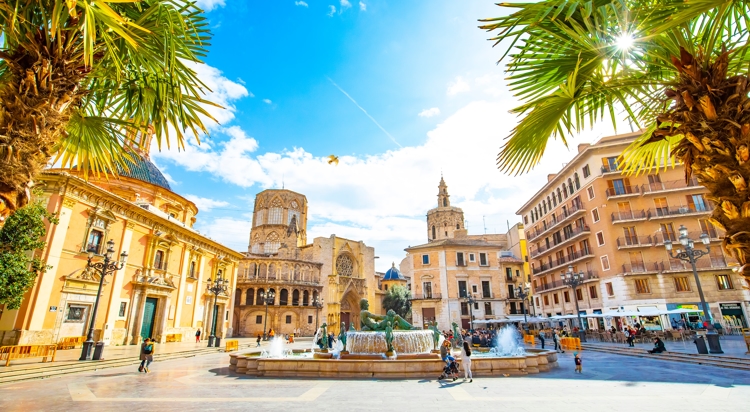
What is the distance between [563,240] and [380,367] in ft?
94.2

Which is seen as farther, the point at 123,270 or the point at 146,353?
the point at 123,270

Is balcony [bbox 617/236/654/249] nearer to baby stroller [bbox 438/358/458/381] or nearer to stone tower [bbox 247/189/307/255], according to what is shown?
baby stroller [bbox 438/358/458/381]

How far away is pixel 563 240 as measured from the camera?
32.6 m

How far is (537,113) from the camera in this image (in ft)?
11.6

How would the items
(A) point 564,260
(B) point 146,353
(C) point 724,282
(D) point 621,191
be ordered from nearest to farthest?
(B) point 146,353 → (C) point 724,282 → (D) point 621,191 → (A) point 564,260

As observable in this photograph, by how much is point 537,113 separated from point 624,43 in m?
0.86

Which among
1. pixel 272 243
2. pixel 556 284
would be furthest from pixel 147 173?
pixel 556 284

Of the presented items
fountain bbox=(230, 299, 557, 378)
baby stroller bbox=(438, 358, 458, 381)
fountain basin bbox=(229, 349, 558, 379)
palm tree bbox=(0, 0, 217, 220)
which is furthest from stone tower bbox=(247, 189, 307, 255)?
palm tree bbox=(0, 0, 217, 220)

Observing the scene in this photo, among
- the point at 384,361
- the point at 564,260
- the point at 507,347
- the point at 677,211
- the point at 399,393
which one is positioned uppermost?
the point at 677,211

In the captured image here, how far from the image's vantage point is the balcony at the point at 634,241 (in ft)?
84.5

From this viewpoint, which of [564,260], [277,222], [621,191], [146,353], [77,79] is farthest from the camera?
[277,222]

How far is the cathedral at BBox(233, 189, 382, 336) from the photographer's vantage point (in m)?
39.9

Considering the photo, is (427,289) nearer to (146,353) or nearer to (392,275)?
(392,275)

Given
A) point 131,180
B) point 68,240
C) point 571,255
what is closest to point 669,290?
point 571,255
